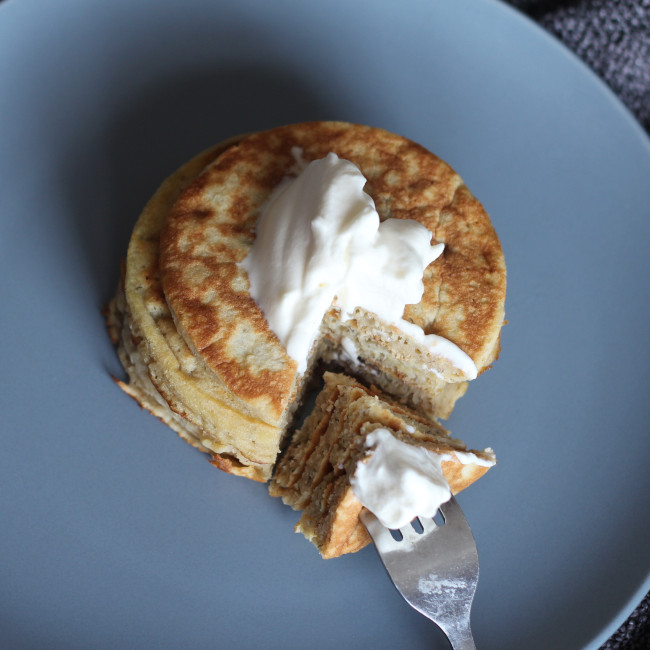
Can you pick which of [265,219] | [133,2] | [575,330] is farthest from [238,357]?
[133,2]

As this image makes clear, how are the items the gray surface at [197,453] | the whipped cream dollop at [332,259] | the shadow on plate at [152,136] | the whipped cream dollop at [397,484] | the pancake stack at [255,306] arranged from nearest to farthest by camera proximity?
the whipped cream dollop at [397,484]
the whipped cream dollop at [332,259]
the pancake stack at [255,306]
the gray surface at [197,453]
the shadow on plate at [152,136]

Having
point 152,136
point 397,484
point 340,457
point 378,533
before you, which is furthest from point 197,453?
point 152,136

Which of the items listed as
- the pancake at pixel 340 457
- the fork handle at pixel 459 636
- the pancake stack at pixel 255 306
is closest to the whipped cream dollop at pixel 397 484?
the pancake at pixel 340 457

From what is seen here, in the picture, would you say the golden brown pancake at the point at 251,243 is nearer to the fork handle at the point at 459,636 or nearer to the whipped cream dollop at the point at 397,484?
the whipped cream dollop at the point at 397,484

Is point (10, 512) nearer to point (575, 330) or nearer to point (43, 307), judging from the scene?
point (43, 307)

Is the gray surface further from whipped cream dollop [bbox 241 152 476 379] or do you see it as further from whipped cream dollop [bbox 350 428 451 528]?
whipped cream dollop [bbox 241 152 476 379]

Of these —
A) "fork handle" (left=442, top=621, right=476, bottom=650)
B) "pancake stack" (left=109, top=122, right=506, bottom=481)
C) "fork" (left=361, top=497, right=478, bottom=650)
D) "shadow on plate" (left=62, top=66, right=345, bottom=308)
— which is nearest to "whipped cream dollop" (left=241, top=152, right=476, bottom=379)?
"pancake stack" (left=109, top=122, right=506, bottom=481)

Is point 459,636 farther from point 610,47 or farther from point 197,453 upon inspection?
point 610,47
